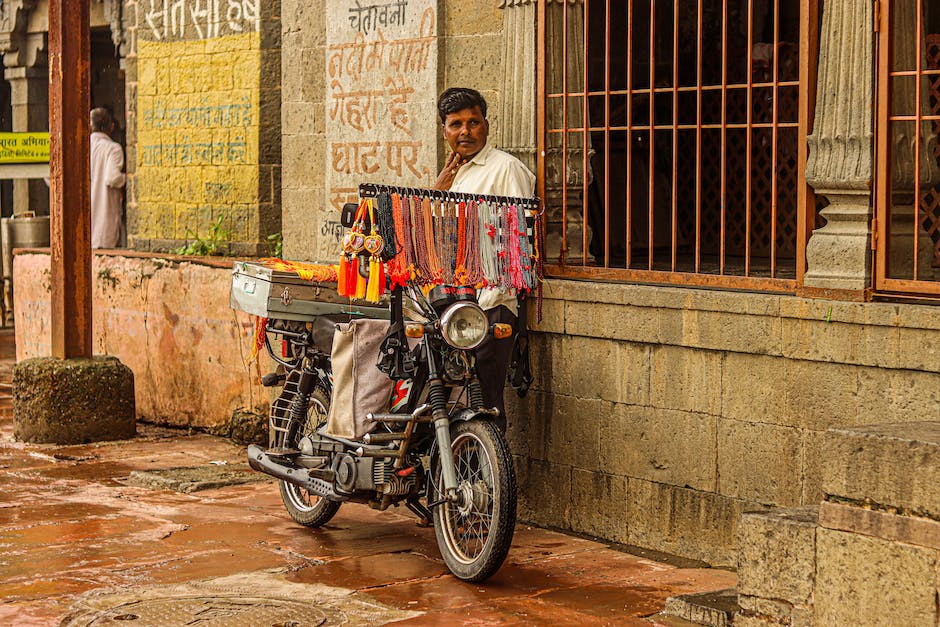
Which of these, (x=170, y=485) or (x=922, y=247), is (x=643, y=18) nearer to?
(x=922, y=247)

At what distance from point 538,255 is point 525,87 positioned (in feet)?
2.96

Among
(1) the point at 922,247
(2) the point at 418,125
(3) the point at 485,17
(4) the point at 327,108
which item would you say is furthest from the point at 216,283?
(1) the point at 922,247

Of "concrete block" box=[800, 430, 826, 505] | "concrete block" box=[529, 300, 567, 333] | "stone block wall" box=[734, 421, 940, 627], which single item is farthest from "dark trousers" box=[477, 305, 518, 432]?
"stone block wall" box=[734, 421, 940, 627]

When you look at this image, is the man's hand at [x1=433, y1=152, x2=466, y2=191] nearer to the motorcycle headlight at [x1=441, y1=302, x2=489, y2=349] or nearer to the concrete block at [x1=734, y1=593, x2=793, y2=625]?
the motorcycle headlight at [x1=441, y1=302, x2=489, y2=349]

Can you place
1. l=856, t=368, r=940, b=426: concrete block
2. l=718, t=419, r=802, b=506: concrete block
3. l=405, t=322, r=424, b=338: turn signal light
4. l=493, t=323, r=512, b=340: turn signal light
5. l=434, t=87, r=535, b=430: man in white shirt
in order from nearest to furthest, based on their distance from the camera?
1. l=856, t=368, r=940, b=426: concrete block
2. l=718, t=419, r=802, b=506: concrete block
3. l=405, t=322, r=424, b=338: turn signal light
4. l=493, t=323, r=512, b=340: turn signal light
5. l=434, t=87, r=535, b=430: man in white shirt

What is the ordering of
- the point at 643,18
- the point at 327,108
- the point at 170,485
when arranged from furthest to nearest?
1. the point at 643,18
2. the point at 327,108
3. the point at 170,485

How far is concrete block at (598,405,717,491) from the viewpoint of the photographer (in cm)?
666

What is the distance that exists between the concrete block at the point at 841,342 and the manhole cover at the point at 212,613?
227cm

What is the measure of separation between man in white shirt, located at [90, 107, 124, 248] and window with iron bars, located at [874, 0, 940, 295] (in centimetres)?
804

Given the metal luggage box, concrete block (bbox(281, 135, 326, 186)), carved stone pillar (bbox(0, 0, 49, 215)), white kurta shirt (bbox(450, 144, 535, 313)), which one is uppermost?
carved stone pillar (bbox(0, 0, 49, 215))

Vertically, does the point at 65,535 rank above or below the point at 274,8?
below

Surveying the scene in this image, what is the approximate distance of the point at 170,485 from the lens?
8.42m

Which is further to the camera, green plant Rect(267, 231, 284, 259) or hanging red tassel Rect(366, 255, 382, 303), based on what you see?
green plant Rect(267, 231, 284, 259)

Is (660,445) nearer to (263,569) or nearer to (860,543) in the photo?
(263,569)
